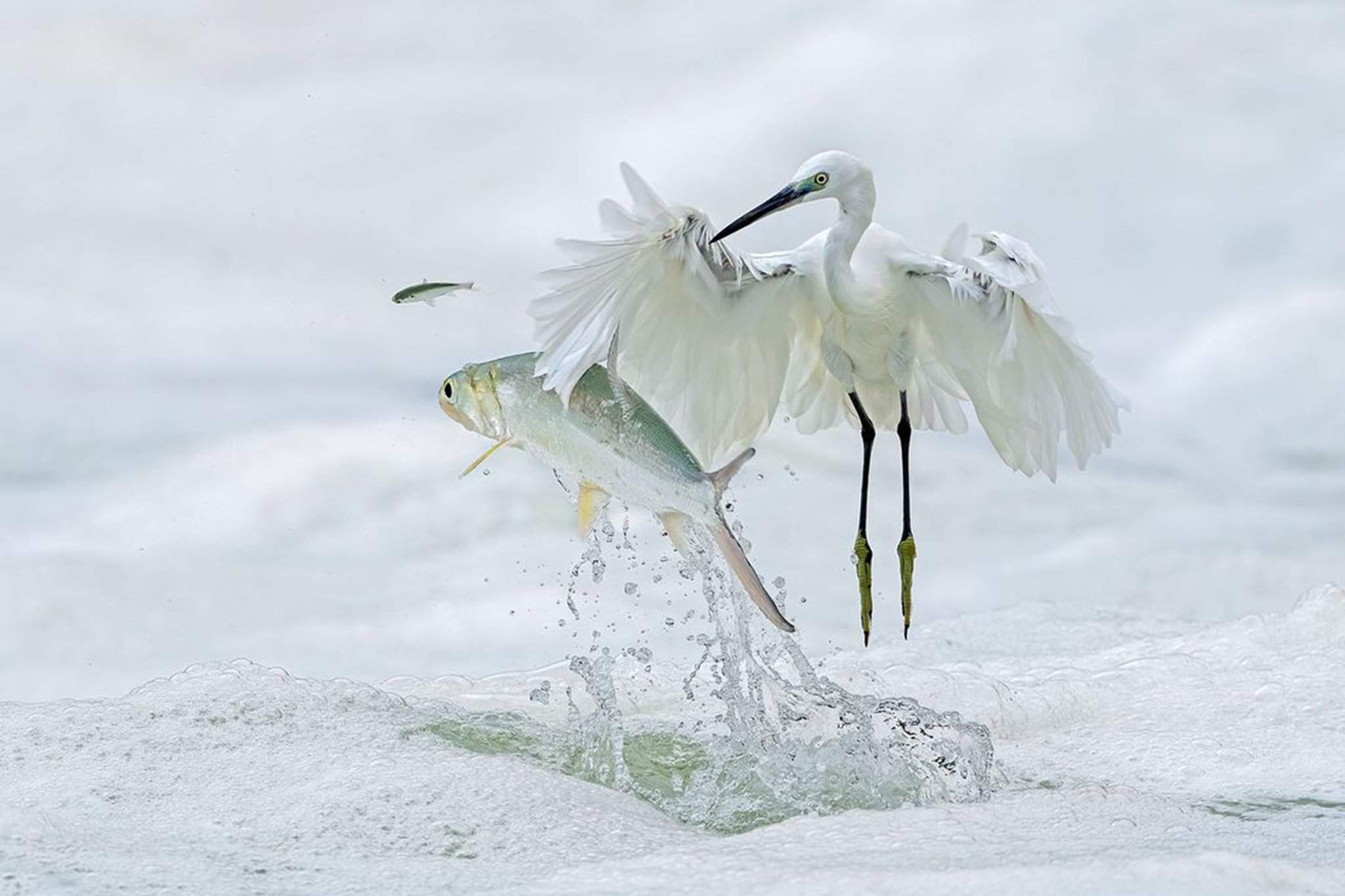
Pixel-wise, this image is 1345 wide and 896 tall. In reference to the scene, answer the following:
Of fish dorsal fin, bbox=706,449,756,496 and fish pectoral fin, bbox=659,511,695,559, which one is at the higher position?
fish dorsal fin, bbox=706,449,756,496

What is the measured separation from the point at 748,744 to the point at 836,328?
1177 mm

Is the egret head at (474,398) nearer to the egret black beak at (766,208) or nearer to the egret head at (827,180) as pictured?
the egret black beak at (766,208)

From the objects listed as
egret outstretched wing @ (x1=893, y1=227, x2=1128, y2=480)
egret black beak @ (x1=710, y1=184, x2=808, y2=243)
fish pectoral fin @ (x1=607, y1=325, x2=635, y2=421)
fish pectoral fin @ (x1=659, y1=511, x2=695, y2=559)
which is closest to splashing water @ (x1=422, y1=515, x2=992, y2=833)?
fish pectoral fin @ (x1=659, y1=511, x2=695, y2=559)

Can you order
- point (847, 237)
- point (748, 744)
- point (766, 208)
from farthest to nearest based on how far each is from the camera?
1. point (847, 237)
2. point (766, 208)
3. point (748, 744)

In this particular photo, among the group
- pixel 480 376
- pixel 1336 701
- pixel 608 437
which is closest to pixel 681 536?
pixel 608 437

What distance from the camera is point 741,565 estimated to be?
285 centimetres

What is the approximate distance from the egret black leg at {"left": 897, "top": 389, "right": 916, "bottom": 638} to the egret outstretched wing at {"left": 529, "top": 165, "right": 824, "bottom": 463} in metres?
0.38

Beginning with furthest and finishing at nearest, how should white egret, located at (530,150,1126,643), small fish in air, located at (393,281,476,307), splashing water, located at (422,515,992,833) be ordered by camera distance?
1. white egret, located at (530,150,1126,643)
2. splashing water, located at (422,515,992,833)
3. small fish in air, located at (393,281,476,307)

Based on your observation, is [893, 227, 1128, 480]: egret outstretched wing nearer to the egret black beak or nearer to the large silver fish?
the egret black beak

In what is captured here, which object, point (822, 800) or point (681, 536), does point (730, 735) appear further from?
point (681, 536)

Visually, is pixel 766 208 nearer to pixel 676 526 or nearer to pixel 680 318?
pixel 680 318

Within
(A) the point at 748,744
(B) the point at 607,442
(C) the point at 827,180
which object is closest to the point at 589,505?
(B) the point at 607,442

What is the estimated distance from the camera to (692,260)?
3711 mm

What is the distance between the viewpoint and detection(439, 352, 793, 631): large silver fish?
283 centimetres
